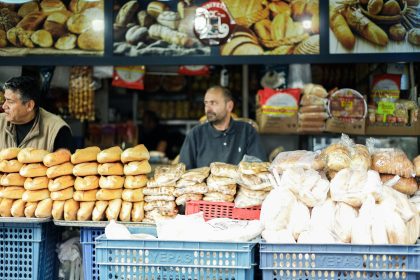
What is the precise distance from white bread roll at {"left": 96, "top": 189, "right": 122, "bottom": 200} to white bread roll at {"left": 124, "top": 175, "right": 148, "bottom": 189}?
68 mm

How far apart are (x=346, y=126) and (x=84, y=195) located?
11.3 ft

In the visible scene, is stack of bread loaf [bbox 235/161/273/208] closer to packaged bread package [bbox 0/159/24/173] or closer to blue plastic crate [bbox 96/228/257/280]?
blue plastic crate [bbox 96/228/257/280]

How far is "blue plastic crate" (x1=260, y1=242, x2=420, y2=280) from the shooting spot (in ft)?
8.63

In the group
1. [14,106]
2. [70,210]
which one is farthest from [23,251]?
[14,106]

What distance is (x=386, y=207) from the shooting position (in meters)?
2.76

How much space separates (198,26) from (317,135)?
211 cm

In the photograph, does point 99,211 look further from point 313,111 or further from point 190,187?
point 313,111

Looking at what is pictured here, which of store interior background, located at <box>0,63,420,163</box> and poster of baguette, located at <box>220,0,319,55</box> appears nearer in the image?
poster of baguette, located at <box>220,0,319,55</box>

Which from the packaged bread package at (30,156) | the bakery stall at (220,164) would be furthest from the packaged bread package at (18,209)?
the packaged bread package at (30,156)

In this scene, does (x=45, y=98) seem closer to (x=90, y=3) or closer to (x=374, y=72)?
(x=90, y=3)

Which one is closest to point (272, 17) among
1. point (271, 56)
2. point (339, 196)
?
point (271, 56)

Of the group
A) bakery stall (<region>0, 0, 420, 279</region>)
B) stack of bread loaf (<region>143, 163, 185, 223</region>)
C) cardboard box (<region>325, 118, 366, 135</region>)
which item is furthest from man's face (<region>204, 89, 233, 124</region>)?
stack of bread loaf (<region>143, 163, 185, 223</region>)

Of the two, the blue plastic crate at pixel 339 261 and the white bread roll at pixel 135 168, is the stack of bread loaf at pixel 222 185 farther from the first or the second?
the blue plastic crate at pixel 339 261

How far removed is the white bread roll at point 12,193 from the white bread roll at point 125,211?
64 cm
